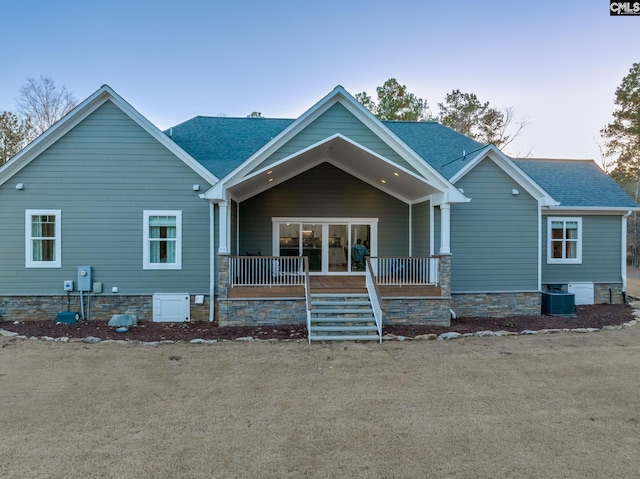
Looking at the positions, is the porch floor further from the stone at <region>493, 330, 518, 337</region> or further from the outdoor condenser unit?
the outdoor condenser unit

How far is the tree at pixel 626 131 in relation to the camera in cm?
2670

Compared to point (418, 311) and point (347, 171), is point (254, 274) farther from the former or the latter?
point (347, 171)

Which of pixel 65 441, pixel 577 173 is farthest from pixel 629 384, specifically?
pixel 577 173

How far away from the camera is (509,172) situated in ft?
35.4

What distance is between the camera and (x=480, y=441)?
12.9 feet

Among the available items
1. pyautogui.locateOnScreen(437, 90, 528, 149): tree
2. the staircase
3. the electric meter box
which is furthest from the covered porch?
pyautogui.locateOnScreen(437, 90, 528, 149): tree

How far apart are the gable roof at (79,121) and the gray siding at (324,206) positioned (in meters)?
2.62

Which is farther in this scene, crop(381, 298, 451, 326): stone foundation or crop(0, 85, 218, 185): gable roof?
crop(0, 85, 218, 185): gable roof

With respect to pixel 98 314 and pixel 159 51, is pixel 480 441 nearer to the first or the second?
pixel 98 314

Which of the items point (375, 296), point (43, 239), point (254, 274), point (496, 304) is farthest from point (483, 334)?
point (43, 239)

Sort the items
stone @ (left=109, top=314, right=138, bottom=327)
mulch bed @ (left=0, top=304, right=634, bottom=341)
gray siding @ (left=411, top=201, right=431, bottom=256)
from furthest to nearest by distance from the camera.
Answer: gray siding @ (left=411, top=201, right=431, bottom=256) < stone @ (left=109, top=314, right=138, bottom=327) < mulch bed @ (left=0, top=304, right=634, bottom=341)

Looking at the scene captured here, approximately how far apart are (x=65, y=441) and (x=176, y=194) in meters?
7.06

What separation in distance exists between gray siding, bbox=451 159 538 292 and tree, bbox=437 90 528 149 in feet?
72.0

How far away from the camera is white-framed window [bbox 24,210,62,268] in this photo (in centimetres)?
984
